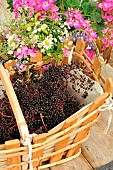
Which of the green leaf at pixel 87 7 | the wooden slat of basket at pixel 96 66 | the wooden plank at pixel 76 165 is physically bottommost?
the wooden plank at pixel 76 165

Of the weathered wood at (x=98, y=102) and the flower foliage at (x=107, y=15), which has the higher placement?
the flower foliage at (x=107, y=15)

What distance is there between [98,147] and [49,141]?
31cm

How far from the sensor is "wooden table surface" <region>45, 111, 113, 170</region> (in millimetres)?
1088

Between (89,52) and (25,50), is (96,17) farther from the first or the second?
(25,50)

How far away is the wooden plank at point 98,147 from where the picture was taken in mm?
1105

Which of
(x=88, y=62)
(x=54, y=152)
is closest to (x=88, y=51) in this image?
(x=88, y=62)

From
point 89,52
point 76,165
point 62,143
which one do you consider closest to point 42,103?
point 62,143

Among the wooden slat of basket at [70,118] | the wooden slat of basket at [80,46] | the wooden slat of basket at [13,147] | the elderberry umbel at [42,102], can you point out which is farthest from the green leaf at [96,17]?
the wooden slat of basket at [13,147]

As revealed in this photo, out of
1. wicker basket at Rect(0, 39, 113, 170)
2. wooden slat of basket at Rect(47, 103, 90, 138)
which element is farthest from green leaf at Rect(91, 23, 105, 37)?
wooden slat of basket at Rect(47, 103, 90, 138)

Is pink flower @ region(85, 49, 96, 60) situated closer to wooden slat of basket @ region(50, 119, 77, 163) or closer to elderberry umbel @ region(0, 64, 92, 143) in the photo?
elderberry umbel @ region(0, 64, 92, 143)

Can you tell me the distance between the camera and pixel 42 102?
1016 millimetres

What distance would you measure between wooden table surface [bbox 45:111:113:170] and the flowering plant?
332 millimetres

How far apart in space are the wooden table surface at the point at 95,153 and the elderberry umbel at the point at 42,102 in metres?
0.17

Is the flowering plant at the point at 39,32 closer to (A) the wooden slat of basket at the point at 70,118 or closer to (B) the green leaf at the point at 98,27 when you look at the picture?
(B) the green leaf at the point at 98,27
